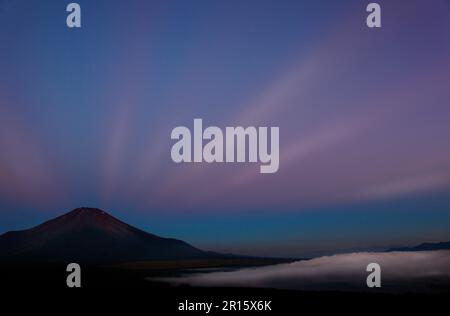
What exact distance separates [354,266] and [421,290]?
43 centimetres

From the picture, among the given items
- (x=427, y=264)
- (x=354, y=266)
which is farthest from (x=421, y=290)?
(x=354, y=266)

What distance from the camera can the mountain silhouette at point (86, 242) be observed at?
328cm

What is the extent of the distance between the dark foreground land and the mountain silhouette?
2.8 inches

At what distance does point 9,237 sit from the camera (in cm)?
330

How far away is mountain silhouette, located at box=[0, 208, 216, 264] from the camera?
10.8 ft

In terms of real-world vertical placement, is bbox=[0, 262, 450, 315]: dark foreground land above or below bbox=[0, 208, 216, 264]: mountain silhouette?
below

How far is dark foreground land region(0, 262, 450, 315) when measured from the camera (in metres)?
3.30
